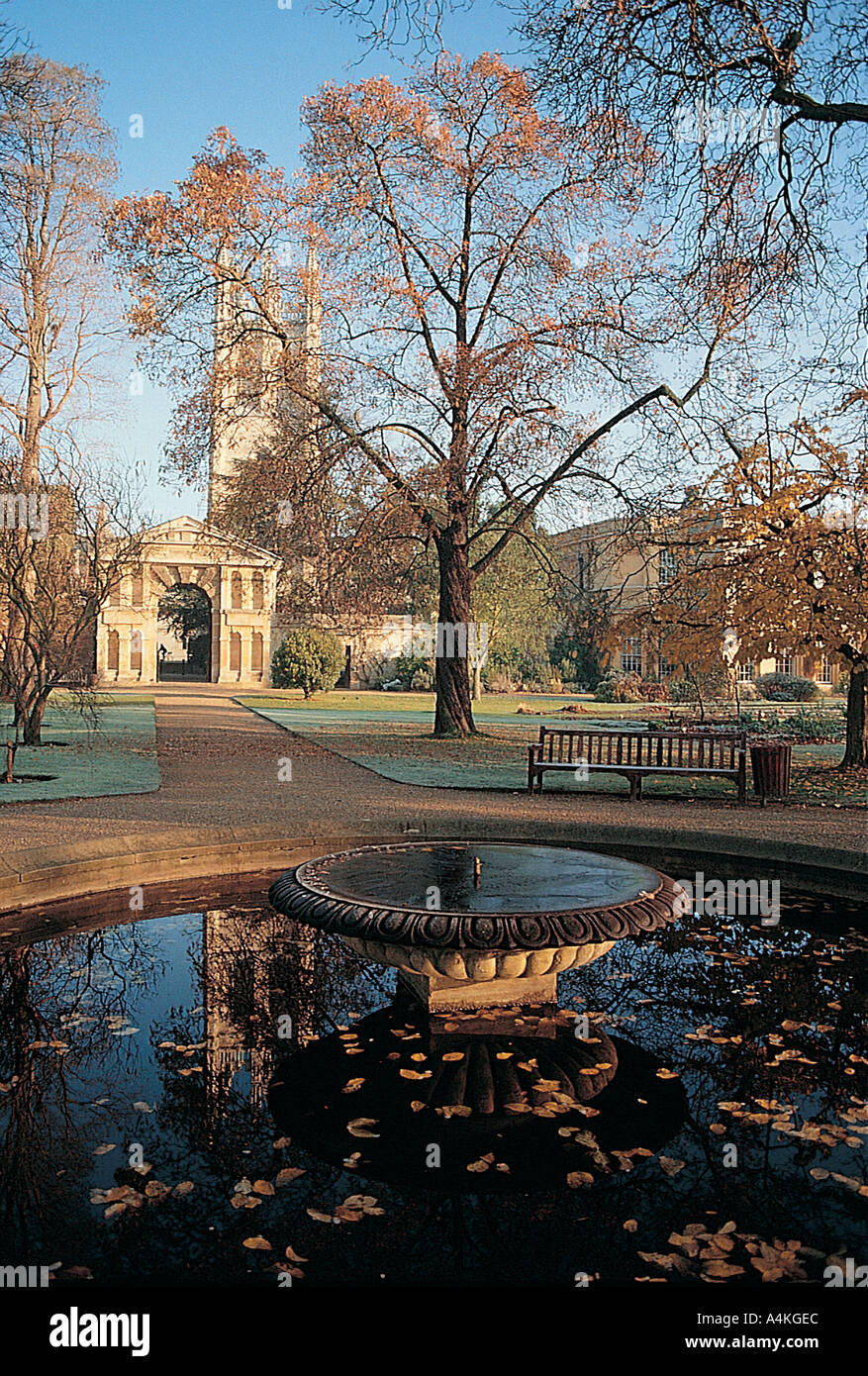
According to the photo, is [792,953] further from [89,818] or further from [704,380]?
[704,380]

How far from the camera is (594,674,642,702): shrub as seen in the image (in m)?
40.5

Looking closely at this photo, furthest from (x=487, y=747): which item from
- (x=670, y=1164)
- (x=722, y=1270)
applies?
(x=722, y=1270)

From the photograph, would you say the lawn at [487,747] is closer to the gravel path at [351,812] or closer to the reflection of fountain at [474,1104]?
the gravel path at [351,812]

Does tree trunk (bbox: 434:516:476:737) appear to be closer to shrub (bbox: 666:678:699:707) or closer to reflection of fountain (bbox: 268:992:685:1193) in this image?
shrub (bbox: 666:678:699:707)

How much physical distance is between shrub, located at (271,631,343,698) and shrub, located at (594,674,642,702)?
10.9m

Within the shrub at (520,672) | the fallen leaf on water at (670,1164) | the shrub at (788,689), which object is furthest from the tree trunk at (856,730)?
the shrub at (520,672)

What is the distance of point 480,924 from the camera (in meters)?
4.61

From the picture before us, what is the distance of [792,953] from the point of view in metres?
6.24

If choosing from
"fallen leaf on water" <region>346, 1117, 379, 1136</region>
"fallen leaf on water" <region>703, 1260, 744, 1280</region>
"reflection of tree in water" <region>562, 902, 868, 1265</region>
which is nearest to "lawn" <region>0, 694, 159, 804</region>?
"reflection of tree in water" <region>562, 902, 868, 1265</region>

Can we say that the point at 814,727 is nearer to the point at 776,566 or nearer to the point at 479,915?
the point at 776,566

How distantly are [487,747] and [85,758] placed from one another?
7.87 m

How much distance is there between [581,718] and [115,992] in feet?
83.2

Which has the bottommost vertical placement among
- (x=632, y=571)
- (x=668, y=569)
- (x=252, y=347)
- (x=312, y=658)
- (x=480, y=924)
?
(x=480, y=924)

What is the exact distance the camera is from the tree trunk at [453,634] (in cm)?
2186
